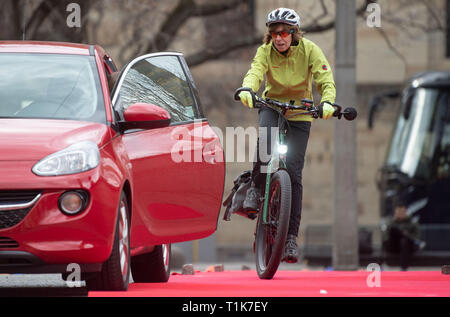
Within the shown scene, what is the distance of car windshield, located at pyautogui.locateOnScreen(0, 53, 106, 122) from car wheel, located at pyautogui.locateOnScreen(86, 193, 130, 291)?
0.63 m

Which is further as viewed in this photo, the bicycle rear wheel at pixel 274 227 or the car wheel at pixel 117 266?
the bicycle rear wheel at pixel 274 227

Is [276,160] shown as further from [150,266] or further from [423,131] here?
[423,131]

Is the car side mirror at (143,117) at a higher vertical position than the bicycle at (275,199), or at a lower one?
higher

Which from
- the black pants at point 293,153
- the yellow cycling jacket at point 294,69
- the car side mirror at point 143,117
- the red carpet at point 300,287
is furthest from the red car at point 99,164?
the yellow cycling jacket at point 294,69

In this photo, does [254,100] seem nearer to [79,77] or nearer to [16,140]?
[79,77]

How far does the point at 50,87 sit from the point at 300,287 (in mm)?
2145

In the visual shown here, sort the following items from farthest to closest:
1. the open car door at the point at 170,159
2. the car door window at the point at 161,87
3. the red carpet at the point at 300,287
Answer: the car door window at the point at 161,87 → the open car door at the point at 170,159 → the red carpet at the point at 300,287

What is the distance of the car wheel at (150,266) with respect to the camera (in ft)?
28.9

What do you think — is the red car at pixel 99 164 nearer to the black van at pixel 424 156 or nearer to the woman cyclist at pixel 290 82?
the woman cyclist at pixel 290 82

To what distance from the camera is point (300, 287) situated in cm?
779

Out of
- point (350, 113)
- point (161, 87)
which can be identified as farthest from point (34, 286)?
point (350, 113)


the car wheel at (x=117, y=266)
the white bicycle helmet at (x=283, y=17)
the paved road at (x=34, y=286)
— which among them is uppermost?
the white bicycle helmet at (x=283, y=17)

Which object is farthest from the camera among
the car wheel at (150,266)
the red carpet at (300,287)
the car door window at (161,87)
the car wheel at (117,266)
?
the car wheel at (150,266)

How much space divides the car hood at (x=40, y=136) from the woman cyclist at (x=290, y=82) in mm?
1863
